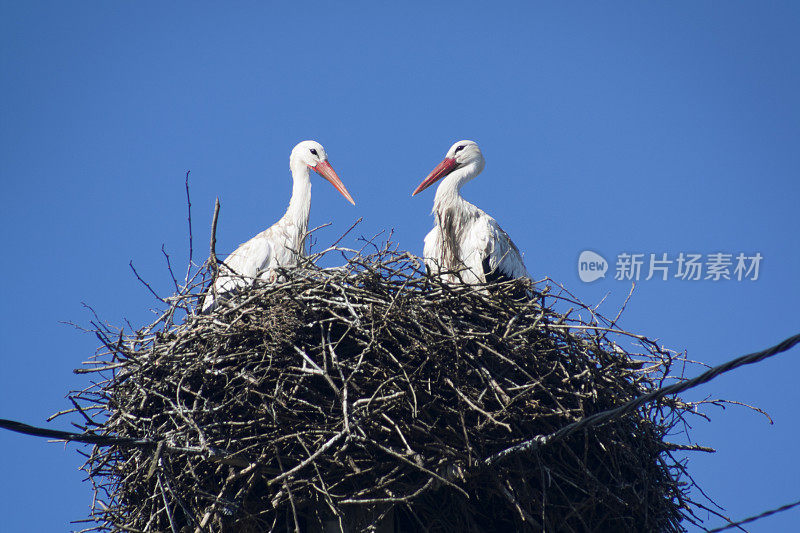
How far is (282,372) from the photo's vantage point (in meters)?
3.43

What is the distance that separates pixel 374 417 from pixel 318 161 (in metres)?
3.03

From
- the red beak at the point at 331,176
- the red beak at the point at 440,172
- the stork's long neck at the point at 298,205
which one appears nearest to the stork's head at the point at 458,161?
the red beak at the point at 440,172

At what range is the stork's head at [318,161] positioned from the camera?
19.7ft

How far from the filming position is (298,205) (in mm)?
5797

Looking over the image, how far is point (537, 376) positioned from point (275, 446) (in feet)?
3.36

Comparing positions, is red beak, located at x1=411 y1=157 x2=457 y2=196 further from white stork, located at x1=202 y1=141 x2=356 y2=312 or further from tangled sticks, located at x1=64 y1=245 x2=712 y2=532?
tangled sticks, located at x1=64 y1=245 x2=712 y2=532

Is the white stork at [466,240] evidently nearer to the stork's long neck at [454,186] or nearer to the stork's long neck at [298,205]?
the stork's long neck at [454,186]

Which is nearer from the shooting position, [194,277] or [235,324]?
[235,324]

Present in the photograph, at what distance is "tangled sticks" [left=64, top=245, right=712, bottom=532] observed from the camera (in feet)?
10.9

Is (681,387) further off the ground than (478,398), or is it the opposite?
(478,398)

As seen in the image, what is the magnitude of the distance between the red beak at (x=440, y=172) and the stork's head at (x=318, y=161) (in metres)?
0.55

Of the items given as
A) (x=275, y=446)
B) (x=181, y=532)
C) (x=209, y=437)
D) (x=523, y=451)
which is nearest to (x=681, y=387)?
(x=523, y=451)

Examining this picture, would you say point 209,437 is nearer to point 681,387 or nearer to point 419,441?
point 419,441

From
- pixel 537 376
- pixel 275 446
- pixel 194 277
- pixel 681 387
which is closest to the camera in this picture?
pixel 681 387
